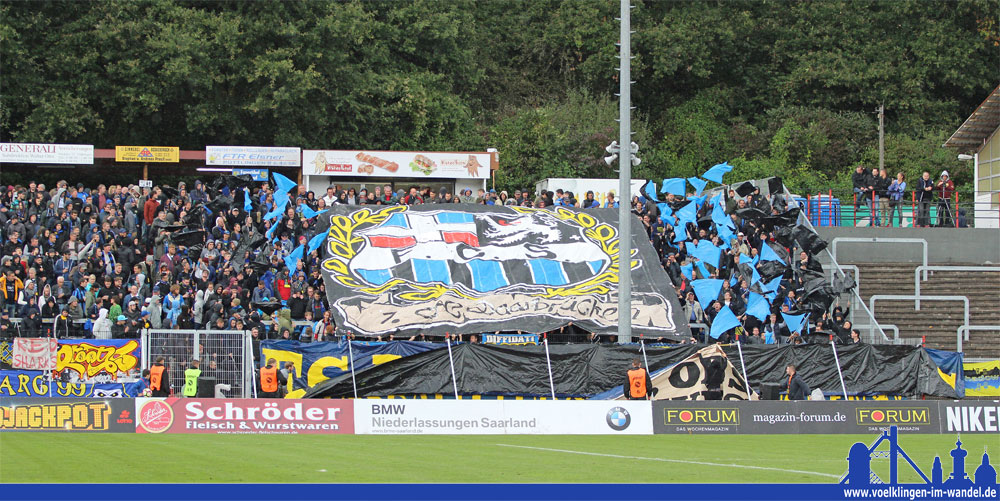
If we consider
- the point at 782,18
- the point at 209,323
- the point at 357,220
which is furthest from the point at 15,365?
the point at 782,18

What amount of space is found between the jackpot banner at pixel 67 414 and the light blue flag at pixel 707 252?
16.5m

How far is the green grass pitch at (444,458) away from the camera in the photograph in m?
14.9

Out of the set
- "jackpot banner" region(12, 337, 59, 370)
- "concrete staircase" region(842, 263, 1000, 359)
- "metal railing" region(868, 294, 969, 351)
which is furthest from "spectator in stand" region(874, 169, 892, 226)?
"jackpot banner" region(12, 337, 59, 370)

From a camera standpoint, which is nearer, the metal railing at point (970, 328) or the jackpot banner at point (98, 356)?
the jackpot banner at point (98, 356)

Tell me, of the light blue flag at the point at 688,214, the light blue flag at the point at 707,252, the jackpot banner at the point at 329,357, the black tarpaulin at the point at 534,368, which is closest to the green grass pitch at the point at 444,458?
the black tarpaulin at the point at 534,368

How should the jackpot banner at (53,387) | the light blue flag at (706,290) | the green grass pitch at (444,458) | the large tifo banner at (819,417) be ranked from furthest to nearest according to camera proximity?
the light blue flag at (706,290)
the jackpot banner at (53,387)
the large tifo banner at (819,417)
the green grass pitch at (444,458)

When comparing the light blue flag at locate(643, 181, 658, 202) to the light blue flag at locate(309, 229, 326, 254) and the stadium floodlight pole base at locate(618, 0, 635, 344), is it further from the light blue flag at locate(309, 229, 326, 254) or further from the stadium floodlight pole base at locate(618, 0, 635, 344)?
the light blue flag at locate(309, 229, 326, 254)

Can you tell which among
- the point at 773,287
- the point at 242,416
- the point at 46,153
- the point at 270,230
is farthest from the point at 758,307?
the point at 46,153

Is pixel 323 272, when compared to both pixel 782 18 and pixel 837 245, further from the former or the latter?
pixel 782 18

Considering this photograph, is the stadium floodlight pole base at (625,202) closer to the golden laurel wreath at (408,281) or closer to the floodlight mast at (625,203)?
the floodlight mast at (625,203)

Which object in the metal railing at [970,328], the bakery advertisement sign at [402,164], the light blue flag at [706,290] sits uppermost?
the bakery advertisement sign at [402,164]

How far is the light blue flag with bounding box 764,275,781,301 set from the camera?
3019 cm

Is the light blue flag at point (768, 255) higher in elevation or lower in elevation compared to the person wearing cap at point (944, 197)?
lower

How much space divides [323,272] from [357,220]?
10.2 ft
